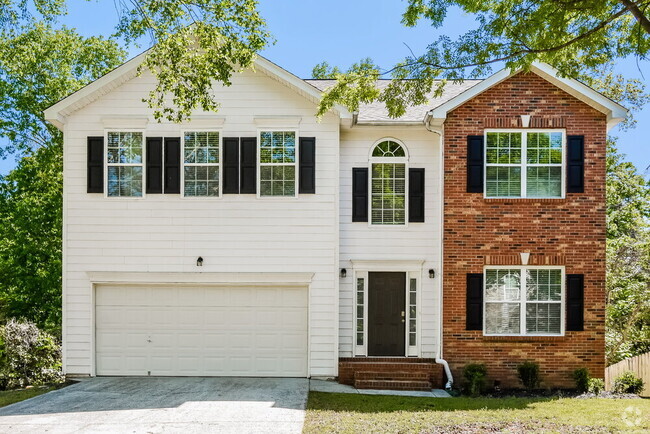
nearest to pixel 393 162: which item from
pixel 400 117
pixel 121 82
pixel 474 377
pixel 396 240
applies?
pixel 400 117

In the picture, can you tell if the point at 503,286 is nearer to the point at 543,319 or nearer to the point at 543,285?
the point at 543,285

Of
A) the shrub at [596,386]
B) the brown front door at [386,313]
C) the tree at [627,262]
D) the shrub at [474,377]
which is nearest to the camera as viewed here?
the shrub at [474,377]

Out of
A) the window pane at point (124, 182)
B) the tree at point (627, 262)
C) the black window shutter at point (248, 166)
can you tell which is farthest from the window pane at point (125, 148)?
the tree at point (627, 262)

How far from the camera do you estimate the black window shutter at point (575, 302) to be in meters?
12.1

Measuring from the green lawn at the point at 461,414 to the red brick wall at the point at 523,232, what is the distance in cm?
145

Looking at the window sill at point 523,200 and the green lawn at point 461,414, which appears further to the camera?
the window sill at point 523,200

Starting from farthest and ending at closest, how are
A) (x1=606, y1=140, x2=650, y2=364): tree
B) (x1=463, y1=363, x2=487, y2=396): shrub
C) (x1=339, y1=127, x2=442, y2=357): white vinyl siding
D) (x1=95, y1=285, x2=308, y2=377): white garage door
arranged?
(x1=606, y1=140, x2=650, y2=364): tree
(x1=339, y1=127, x2=442, y2=357): white vinyl siding
(x1=95, y1=285, x2=308, y2=377): white garage door
(x1=463, y1=363, x2=487, y2=396): shrub

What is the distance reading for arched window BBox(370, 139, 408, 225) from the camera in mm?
12820

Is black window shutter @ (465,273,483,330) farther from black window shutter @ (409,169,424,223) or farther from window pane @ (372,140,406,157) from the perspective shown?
window pane @ (372,140,406,157)

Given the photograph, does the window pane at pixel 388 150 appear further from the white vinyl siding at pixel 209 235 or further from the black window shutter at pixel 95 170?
the black window shutter at pixel 95 170

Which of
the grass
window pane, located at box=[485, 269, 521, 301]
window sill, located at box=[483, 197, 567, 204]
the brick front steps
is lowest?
the grass

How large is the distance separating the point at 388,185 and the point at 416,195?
68cm

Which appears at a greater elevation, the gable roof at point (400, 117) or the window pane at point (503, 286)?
the gable roof at point (400, 117)

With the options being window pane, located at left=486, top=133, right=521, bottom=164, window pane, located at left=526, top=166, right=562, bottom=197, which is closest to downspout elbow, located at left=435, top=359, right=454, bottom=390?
window pane, located at left=526, top=166, right=562, bottom=197
